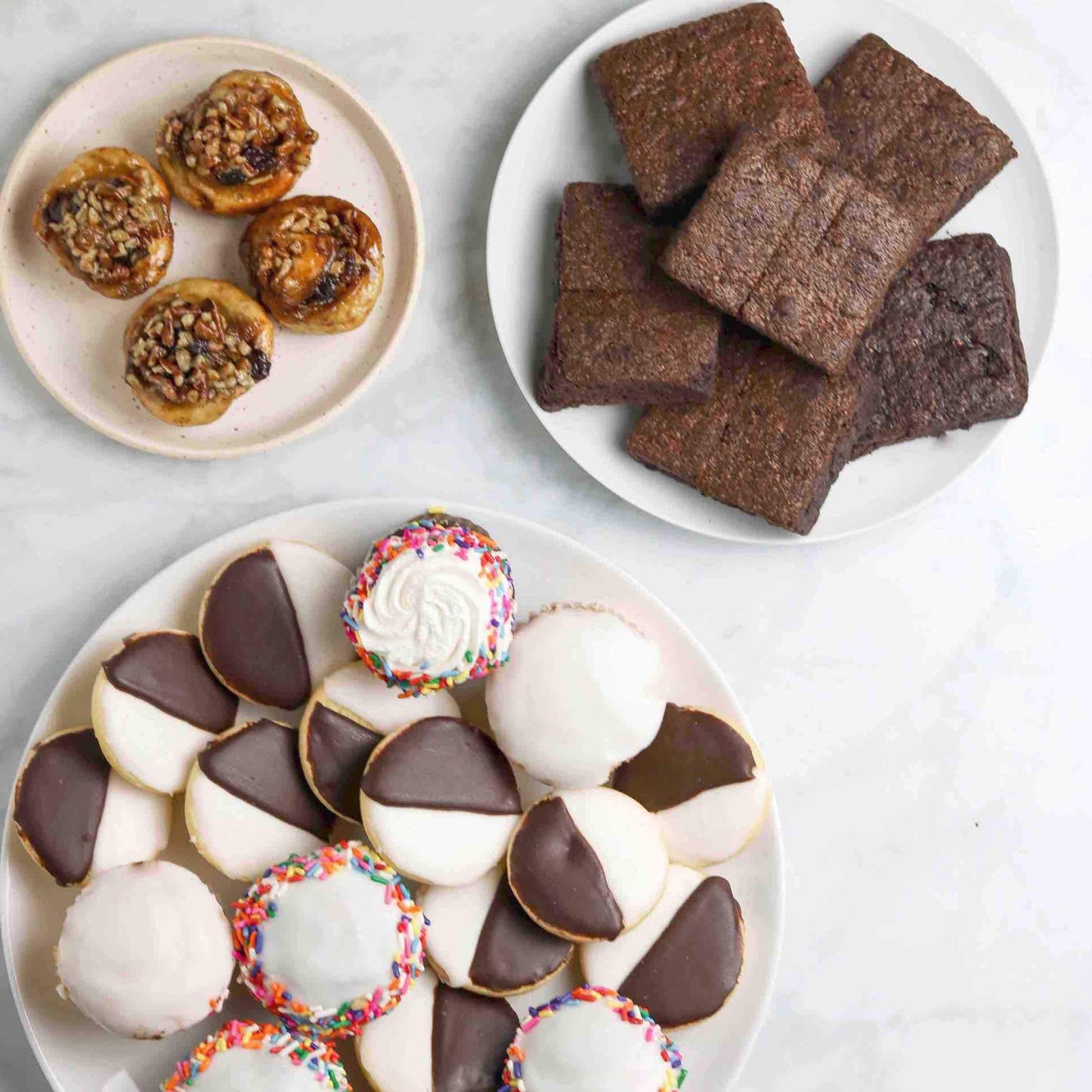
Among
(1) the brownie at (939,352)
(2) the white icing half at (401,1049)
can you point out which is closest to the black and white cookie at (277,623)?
(2) the white icing half at (401,1049)

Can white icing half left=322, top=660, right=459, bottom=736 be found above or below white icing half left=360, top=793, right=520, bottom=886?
above

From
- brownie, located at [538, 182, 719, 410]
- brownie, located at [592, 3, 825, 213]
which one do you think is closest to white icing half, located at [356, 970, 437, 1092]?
brownie, located at [538, 182, 719, 410]

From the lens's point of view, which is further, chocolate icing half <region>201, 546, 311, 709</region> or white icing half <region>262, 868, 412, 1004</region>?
chocolate icing half <region>201, 546, 311, 709</region>

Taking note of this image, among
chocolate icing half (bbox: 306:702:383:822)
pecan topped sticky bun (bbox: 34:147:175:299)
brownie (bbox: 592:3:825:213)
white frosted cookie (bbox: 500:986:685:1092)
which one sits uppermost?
brownie (bbox: 592:3:825:213)

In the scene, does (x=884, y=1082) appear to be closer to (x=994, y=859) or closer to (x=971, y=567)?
(x=994, y=859)

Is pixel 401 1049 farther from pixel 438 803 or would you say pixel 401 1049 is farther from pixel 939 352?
pixel 939 352

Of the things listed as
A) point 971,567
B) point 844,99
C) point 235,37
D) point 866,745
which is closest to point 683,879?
point 866,745

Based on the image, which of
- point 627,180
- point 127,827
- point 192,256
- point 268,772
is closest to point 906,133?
point 627,180

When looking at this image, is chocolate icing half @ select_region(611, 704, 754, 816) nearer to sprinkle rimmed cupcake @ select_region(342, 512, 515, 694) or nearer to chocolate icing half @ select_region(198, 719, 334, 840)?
sprinkle rimmed cupcake @ select_region(342, 512, 515, 694)
